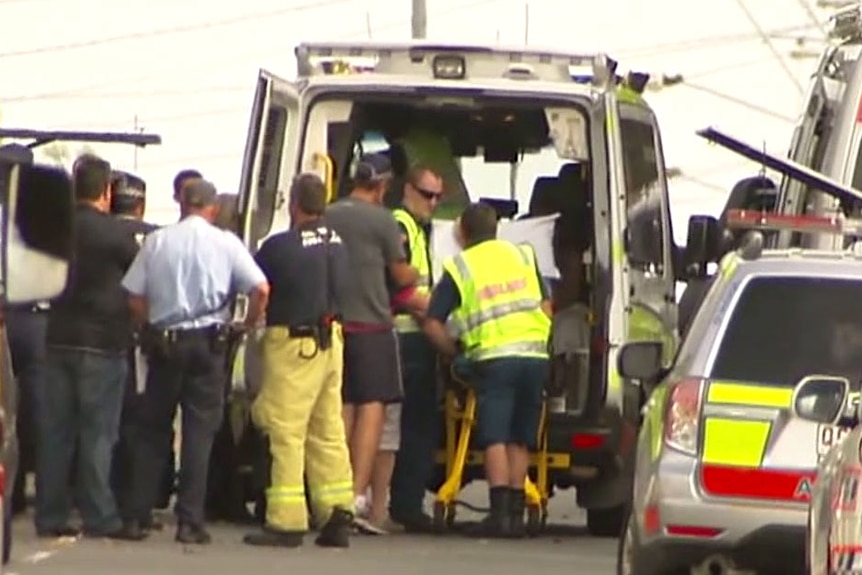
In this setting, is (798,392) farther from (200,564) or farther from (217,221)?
(217,221)

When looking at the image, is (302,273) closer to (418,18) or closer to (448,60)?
(448,60)

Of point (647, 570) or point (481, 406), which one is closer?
point (647, 570)

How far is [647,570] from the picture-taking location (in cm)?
1084

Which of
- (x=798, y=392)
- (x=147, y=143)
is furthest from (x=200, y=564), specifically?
(x=798, y=392)

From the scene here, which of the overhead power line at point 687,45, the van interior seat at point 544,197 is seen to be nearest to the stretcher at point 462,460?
the van interior seat at point 544,197

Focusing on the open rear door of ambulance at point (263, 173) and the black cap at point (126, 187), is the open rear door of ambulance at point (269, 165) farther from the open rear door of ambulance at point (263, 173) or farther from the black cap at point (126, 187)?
the black cap at point (126, 187)

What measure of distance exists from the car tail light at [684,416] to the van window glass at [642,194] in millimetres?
4250

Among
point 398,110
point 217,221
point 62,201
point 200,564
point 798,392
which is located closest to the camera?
Result: point 62,201

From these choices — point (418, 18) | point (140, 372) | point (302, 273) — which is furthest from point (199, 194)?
point (418, 18)

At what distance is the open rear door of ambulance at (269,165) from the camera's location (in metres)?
14.9

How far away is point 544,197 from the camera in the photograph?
1603 cm

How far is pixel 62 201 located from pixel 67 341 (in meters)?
5.96

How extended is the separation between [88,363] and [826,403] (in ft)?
19.0

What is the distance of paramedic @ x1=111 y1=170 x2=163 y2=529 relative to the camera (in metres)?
14.7
